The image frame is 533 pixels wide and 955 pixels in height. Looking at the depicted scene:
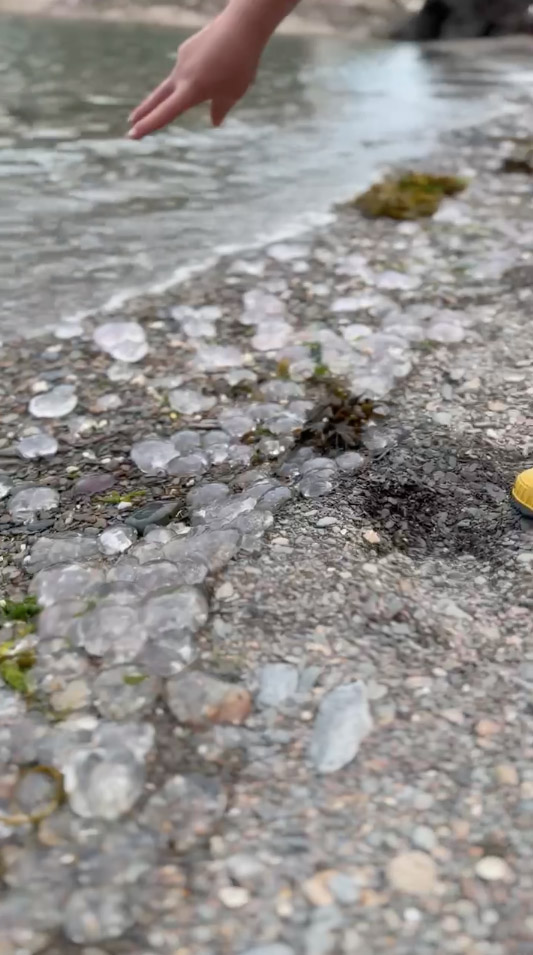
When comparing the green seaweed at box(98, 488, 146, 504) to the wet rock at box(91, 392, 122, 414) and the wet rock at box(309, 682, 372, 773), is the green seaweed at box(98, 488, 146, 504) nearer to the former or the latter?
the wet rock at box(91, 392, 122, 414)

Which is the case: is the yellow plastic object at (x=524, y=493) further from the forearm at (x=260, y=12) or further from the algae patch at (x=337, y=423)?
the forearm at (x=260, y=12)

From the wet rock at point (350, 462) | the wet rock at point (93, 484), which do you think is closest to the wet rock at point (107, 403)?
the wet rock at point (93, 484)

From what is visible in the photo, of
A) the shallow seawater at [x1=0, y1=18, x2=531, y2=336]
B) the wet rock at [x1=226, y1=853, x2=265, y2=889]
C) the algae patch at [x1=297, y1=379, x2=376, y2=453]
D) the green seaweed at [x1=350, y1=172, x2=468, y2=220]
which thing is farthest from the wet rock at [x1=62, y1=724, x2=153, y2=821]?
the green seaweed at [x1=350, y1=172, x2=468, y2=220]

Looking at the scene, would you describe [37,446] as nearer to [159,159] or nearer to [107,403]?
[107,403]

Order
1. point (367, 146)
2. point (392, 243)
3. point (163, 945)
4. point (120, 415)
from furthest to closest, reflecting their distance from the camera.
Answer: point (367, 146) → point (392, 243) → point (120, 415) → point (163, 945)

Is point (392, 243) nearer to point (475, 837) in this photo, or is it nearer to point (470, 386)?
point (470, 386)

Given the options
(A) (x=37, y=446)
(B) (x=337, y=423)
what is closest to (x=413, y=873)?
(B) (x=337, y=423)

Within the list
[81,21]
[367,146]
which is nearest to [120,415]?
[367,146]
